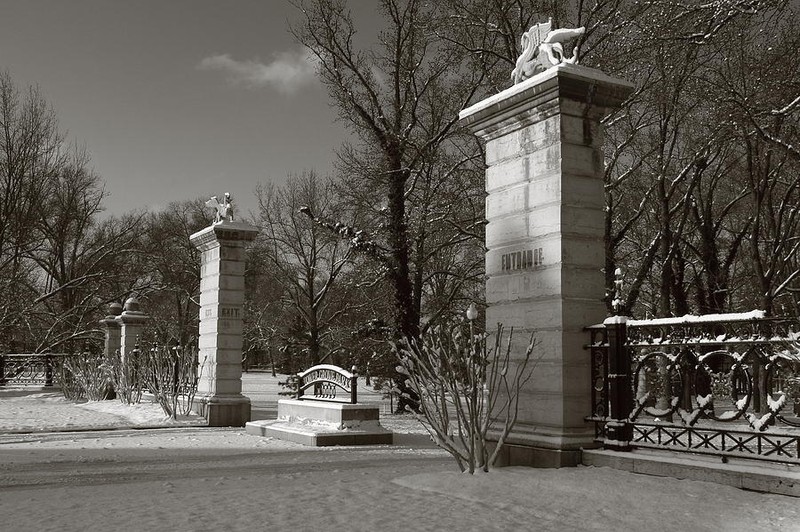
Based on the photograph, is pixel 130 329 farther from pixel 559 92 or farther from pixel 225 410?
pixel 559 92

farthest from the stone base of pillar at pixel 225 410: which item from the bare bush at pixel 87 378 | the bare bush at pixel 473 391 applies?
the bare bush at pixel 473 391

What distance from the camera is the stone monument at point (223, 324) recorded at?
50.9 ft

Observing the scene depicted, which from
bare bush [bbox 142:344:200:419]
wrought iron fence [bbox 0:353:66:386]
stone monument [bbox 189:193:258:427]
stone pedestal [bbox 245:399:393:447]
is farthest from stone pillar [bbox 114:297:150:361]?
stone pedestal [bbox 245:399:393:447]

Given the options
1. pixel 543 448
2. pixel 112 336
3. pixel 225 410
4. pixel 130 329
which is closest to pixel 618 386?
pixel 543 448

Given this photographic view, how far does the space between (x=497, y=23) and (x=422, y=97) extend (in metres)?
3.08

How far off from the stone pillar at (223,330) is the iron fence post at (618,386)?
10.2 metres

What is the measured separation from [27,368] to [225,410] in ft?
53.2

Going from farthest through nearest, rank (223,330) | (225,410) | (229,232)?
(229,232) < (223,330) < (225,410)

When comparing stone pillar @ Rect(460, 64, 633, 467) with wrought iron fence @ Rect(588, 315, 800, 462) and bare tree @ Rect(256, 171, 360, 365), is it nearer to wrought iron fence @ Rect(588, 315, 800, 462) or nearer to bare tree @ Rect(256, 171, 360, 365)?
wrought iron fence @ Rect(588, 315, 800, 462)

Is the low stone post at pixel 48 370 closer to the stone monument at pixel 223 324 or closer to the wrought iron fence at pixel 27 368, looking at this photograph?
the wrought iron fence at pixel 27 368

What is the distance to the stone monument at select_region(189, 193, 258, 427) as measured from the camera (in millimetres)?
15500

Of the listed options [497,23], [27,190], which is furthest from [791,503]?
[27,190]

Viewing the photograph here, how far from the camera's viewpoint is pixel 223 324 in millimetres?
15867

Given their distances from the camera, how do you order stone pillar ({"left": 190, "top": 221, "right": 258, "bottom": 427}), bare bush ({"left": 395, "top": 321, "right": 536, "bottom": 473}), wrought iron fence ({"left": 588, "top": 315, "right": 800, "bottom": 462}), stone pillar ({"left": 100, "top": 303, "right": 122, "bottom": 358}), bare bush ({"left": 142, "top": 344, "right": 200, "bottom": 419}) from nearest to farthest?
wrought iron fence ({"left": 588, "top": 315, "right": 800, "bottom": 462}), bare bush ({"left": 395, "top": 321, "right": 536, "bottom": 473}), stone pillar ({"left": 190, "top": 221, "right": 258, "bottom": 427}), bare bush ({"left": 142, "top": 344, "right": 200, "bottom": 419}), stone pillar ({"left": 100, "top": 303, "right": 122, "bottom": 358})
